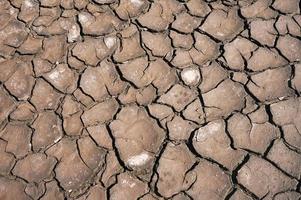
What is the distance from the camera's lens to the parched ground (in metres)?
1.85

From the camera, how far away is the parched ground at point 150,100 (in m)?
1.85

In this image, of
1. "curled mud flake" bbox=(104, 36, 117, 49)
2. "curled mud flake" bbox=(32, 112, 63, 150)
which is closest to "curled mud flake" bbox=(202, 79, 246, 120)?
"curled mud flake" bbox=(104, 36, 117, 49)

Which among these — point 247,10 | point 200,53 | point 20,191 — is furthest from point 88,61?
point 247,10

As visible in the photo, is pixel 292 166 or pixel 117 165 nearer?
pixel 292 166

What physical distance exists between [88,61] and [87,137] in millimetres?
502

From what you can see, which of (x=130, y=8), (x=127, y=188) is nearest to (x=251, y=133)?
(x=127, y=188)

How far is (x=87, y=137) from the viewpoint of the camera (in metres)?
2.03

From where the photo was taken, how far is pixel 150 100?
6.91 feet

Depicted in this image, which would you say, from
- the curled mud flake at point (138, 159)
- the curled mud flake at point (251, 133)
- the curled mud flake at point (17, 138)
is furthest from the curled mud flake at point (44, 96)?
the curled mud flake at point (251, 133)

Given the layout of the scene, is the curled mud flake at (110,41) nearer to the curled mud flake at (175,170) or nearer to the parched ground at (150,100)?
the parched ground at (150,100)

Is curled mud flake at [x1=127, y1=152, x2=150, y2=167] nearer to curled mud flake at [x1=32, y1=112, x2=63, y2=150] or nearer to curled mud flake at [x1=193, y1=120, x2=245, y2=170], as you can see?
curled mud flake at [x1=193, y1=120, x2=245, y2=170]

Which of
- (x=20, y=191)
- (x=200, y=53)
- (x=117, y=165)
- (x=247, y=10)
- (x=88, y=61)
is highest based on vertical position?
(x=247, y=10)

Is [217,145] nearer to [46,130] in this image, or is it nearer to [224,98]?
[224,98]

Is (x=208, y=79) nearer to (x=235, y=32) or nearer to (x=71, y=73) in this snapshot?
(x=235, y=32)
